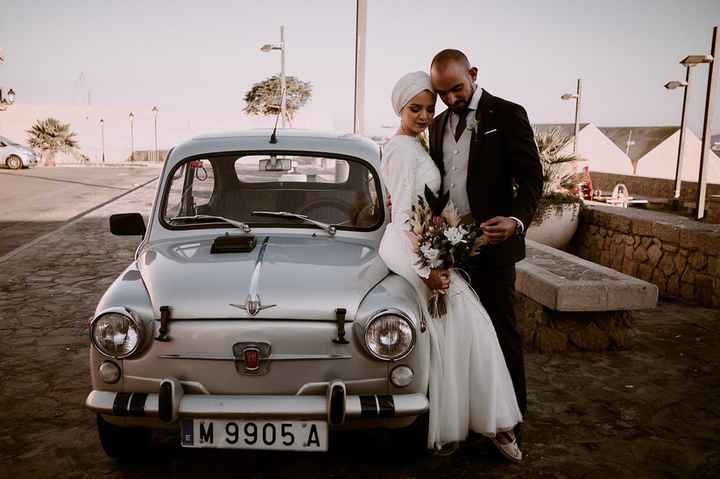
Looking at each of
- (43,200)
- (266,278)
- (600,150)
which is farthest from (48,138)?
(600,150)

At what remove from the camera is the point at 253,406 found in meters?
2.71

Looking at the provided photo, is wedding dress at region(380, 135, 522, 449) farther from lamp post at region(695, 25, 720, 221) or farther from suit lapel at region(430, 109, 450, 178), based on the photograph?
lamp post at region(695, 25, 720, 221)

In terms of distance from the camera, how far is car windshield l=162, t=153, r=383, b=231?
152 inches

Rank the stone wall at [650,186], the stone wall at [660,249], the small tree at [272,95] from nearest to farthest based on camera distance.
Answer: the stone wall at [660,249] → the stone wall at [650,186] → the small tree at [272,95]

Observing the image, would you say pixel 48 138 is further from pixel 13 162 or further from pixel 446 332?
pixel 446 332

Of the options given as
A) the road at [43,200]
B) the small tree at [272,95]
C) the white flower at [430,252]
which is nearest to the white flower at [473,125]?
the white flower at [430,252]

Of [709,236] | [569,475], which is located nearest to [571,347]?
[569,475]

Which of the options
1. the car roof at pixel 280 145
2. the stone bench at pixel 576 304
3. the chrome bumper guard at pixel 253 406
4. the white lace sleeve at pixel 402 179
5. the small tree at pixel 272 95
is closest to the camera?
the chrome bumper guard at pixel 253 406

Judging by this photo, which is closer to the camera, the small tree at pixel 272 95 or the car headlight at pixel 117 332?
the car headlight at pixel 117 332

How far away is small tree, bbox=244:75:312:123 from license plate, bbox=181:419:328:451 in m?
59.3

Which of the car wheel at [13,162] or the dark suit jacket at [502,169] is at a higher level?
the dark suit jacket at [502,169]

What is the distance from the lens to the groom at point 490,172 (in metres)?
3.13

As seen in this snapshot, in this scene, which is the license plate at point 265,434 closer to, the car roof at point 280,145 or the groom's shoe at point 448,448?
the groom's shoe at point 448,448

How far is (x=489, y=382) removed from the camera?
3.21 metres
